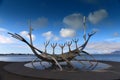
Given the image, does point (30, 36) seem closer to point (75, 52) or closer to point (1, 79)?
point (75, 52)

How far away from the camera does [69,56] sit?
21750 mm

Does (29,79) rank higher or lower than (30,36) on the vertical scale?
lower

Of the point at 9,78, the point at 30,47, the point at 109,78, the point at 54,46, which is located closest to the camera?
the point at 109,78

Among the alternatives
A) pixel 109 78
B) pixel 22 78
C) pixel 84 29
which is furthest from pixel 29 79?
pixel 84 29

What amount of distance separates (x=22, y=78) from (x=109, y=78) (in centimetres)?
529

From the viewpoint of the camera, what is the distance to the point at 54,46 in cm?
2275

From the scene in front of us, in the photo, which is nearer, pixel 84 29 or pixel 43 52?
pixel 43 52

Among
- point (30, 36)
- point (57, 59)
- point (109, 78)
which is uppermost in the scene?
point (30, 36)

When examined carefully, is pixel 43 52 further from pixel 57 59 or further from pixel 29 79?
pixel 29 79

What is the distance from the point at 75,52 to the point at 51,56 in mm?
2387

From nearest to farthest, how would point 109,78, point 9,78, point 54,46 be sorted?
1. point 109,78
2. point 9,78
3. point 54,46

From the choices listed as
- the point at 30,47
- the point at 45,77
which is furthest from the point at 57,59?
the point at 45,77

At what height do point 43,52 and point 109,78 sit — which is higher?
point 43,52

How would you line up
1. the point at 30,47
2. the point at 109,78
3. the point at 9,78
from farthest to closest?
the point at 30,47 → the point at 9,78 → the point at 109,78
